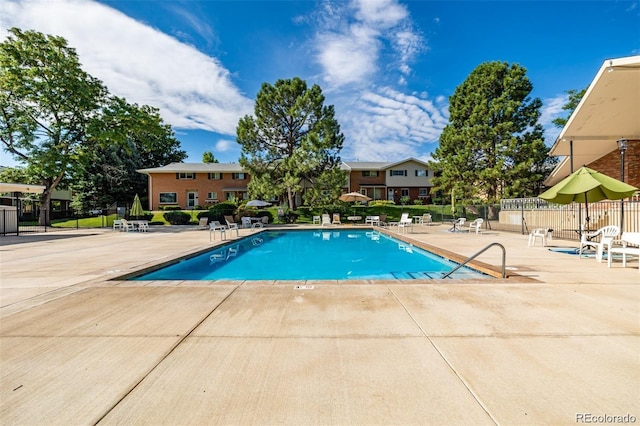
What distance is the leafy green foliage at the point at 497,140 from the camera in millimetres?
24703

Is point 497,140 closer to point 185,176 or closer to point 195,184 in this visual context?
point 195,184

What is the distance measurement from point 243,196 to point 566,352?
33950 millimetres

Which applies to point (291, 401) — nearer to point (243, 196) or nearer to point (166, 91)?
point (166, 91)

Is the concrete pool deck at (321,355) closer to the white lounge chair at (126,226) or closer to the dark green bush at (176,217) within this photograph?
the white lounge chair at (126,226)

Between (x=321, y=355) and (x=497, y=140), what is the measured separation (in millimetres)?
28726

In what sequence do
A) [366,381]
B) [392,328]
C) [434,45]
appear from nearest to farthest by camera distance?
[366,381] → [392,328] → [434,45]

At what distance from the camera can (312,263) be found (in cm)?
1027

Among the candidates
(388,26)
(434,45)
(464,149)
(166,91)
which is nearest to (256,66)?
(166,91)

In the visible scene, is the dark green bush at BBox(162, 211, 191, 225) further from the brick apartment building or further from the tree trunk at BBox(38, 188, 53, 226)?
the tree trunk at BBox(38, 188, 53, 226)

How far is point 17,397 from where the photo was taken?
2.22 meters

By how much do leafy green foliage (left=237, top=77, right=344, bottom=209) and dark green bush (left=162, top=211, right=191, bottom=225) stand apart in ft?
21.9

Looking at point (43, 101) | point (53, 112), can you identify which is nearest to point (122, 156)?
point (53, 112)

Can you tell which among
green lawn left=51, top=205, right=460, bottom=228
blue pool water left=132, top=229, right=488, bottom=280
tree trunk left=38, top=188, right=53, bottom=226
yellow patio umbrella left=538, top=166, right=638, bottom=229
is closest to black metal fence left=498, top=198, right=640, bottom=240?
yellow patio umbrella left=538, top=166, right=638, bottom=229

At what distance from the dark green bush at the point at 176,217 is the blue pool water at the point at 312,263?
1482 cm
